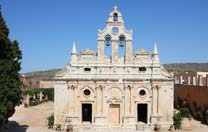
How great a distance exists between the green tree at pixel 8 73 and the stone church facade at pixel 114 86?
732 centimetres

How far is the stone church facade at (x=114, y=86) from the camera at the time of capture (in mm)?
38781

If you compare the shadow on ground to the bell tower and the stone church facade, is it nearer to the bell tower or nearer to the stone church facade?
the stone church facade

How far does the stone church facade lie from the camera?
38.8 meters

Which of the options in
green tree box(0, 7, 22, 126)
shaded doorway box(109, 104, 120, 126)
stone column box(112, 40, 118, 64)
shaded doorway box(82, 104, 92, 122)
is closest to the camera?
green tree box(0, 7, 22, 126)

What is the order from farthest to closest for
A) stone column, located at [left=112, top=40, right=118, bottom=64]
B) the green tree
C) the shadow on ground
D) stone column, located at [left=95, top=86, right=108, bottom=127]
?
stone column, located at [left=112, top=40, right=118, bottom=64] → stone column, located at [left=95, top=86, right=108, bottom=127] → the shadow on ground → the green tree

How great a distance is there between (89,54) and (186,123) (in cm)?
1155

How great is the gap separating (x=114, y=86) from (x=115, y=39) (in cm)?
396

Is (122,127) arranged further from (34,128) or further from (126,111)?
(34,128)

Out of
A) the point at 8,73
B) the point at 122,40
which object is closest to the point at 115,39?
the point at 122,40

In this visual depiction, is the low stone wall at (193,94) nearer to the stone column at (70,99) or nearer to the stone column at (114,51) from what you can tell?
the stone column at (114,51)

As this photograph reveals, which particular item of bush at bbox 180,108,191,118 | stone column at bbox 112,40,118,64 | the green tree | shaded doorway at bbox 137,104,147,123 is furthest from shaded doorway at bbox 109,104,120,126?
the green tree

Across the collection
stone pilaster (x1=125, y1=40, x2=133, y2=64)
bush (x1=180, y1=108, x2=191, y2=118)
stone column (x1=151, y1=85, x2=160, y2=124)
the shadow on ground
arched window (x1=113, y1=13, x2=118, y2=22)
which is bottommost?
the shadow on ground

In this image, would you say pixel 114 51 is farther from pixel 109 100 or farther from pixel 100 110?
pixel 100 110

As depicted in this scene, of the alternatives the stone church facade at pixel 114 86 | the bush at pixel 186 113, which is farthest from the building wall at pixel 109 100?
the bush at pixel 186 113
